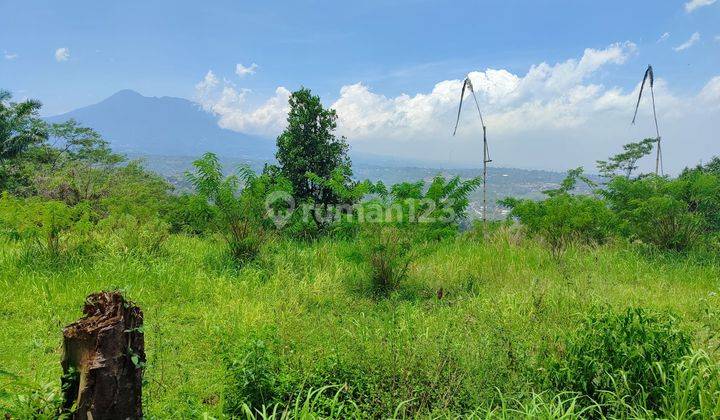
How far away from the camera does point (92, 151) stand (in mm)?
28656

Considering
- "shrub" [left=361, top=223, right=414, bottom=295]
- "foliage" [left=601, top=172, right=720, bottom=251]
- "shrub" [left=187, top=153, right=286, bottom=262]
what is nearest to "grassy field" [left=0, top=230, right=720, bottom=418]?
"shrub" [left=361, top=223, right=414, bottom=295]

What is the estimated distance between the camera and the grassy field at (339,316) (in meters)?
3.16

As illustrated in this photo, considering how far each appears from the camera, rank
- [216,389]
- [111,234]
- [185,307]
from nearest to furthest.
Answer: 1. [216,389]
2. [185,307]
3. [111,234]

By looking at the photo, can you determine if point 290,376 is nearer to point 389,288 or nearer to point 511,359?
point 511,359

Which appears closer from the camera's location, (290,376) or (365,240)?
(290,376)

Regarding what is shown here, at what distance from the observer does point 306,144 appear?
10828 millimetres

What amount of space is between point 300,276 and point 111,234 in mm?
3385

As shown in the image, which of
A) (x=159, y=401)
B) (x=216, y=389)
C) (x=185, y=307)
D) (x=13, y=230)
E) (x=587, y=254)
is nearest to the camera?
(x=159, y=401)

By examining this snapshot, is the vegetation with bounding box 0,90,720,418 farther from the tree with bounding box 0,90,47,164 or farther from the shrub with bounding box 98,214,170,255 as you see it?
the tree with bounding box 0,90,47,164

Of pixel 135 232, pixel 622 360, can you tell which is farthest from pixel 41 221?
pixel 622 360

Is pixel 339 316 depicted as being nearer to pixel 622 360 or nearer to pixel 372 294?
pixel 372 294

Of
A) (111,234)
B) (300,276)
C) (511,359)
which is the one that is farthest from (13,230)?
(511,359)

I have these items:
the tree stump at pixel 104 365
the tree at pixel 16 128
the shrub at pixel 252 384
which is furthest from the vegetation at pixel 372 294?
the tree at pixel 16 128

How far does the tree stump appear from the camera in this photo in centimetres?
220
